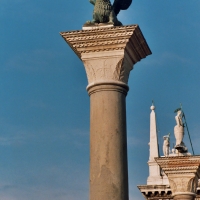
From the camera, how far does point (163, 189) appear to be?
3888 cm

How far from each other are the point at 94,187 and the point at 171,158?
8302 millimetres

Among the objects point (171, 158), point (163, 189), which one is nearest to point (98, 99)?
point (171, 158)

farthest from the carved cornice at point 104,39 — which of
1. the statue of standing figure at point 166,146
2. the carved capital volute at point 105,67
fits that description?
the statue of standing figure at point 166,146

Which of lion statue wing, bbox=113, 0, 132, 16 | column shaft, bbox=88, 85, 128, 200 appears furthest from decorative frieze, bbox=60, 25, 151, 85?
lion statue wing, bbox=113, 0, 132, 16

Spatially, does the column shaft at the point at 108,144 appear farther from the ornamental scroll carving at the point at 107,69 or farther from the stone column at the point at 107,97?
the ornamental scroll carving at the point at 107,69

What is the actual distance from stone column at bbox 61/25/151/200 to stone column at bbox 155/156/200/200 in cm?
742

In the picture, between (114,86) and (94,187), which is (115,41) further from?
A: (94,187)

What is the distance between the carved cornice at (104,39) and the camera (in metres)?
9.59

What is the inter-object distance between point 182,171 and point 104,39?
856 centimetres

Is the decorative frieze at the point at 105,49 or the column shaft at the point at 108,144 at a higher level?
the decorative frieze at the point at 105,49

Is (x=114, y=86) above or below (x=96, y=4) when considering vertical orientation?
below

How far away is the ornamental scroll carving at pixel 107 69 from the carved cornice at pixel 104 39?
0.64 ft

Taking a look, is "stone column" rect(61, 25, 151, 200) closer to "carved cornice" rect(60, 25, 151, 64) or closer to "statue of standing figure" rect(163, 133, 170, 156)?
"carved cornice" rect(60, 25, 151, 64)

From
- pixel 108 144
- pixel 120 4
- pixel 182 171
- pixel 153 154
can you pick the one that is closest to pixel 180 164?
pixel 182 171
